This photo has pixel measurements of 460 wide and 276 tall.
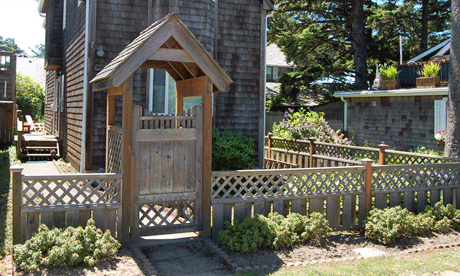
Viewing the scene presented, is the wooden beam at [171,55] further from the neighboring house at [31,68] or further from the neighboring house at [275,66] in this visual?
the neighboring house at [31,68]

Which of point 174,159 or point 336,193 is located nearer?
point 174,159

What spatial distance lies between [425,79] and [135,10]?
11.1 meters

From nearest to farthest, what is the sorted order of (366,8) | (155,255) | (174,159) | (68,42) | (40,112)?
(155,255) → (174,159) → (68,42) → (366,8) → (40,112)

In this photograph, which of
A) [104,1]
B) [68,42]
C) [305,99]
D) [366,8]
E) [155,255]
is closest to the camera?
[155,255]

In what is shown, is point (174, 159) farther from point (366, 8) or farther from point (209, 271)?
point (366, 8)

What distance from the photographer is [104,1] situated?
411 inches

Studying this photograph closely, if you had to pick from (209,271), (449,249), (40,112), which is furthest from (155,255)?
(40,112)

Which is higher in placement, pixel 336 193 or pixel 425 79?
pixel 425 79

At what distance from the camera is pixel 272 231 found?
6.34m

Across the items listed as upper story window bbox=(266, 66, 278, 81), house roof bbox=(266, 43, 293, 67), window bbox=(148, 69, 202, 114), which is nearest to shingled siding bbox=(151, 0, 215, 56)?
window bbox=(148, 69, 202, 114)

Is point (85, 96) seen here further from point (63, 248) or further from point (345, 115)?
point (345, 115)

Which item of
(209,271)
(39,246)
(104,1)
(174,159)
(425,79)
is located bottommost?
(209,271)

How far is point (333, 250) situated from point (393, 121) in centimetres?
1246

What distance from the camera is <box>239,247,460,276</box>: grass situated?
561cm
